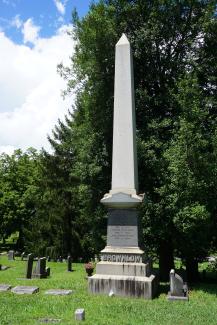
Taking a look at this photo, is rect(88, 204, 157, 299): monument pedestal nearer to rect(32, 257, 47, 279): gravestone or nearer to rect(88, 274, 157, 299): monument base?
rect(88, 274, 157, 299): monument base

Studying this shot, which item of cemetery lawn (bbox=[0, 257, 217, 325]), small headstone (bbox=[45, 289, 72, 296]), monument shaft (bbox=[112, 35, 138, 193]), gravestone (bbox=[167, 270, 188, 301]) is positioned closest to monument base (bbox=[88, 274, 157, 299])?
cemetery lawn (bbox=[0, 257, 217, 325])

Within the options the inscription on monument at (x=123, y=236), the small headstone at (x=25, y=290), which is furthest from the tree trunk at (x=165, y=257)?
the small headstone at (x=25, y=290)

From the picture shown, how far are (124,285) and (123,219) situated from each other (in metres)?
1.95

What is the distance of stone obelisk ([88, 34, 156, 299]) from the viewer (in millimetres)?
10789

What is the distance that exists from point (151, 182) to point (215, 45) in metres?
6.67

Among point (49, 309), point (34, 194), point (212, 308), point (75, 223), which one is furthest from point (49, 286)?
point (34, 194)

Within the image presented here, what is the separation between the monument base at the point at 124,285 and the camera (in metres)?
10.5

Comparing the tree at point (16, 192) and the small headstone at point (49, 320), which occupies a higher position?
the tree at point (16, 192)

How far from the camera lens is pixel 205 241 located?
1456cm

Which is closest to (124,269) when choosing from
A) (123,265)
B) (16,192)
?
(123,265)

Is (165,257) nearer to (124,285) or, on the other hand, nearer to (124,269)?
(124,269)

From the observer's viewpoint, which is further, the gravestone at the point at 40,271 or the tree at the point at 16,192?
the tree at the point at 16,192

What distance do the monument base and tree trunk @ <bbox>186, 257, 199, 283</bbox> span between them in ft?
19.3

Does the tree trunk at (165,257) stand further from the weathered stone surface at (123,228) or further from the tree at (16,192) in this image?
the tree at (16,192)
